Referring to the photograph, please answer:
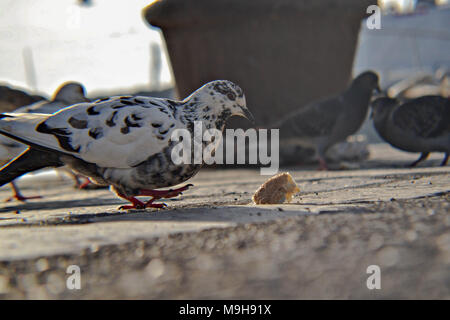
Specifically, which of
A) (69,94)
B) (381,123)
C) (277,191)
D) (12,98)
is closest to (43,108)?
(69,94)

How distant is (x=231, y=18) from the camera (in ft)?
17.9

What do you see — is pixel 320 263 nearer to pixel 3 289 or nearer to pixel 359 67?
pixel 3 289

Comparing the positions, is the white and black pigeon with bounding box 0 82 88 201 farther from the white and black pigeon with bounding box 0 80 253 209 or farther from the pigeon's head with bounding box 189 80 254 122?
the pigeon's head with bounding box 189 80 254 122

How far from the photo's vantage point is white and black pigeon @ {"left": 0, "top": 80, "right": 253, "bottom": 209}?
2.37 m

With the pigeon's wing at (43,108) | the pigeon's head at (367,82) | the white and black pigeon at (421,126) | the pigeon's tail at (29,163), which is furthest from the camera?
the pigeon's head at (367,82)

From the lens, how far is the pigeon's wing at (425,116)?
4438 millimetres

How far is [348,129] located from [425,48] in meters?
31.1

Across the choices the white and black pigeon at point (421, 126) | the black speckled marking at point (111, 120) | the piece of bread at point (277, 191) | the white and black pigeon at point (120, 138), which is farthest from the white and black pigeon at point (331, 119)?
the black speckled marking at point (111, 120)

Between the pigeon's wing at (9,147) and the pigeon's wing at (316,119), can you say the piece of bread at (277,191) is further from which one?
the pigeon's wing at (316,119)

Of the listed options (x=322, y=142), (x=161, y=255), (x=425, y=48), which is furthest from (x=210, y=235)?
(x=425, y=48)

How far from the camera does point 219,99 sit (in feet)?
8.57

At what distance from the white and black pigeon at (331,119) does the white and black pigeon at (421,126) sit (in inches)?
13.9

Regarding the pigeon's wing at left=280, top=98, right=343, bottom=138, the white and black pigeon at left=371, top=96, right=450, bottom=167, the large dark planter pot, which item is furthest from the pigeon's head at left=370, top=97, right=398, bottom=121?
the large dark planter pot

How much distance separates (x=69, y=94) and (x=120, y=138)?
2.89 m
